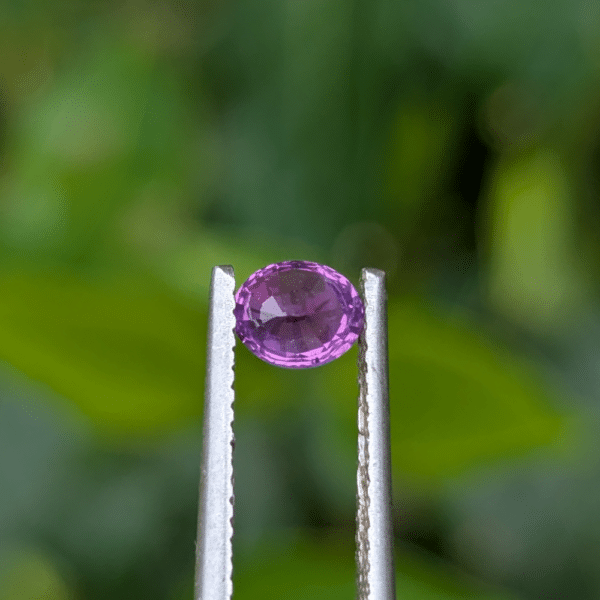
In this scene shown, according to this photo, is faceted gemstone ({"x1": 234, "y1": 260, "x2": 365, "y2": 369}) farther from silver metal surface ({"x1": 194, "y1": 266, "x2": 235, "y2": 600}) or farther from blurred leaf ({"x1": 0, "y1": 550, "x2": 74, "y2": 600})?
blurred leaf ({"x1": 0, "y1": 550, "x2": 74, "y2": 600})

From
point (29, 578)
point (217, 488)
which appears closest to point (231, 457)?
point (217, 488)

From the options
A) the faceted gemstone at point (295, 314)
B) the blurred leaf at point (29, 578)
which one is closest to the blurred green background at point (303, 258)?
the blurred leaf at point (29, 578)

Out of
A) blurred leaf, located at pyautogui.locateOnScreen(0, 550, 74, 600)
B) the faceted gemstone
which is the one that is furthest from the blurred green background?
the faceted gemstone

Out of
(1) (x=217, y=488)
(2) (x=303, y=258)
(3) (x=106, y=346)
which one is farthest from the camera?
(2) (x=303, y=258)

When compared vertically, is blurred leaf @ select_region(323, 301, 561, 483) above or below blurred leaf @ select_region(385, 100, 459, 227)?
below

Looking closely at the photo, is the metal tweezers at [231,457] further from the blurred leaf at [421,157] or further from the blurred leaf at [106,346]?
the blurred leaf at [421,157]

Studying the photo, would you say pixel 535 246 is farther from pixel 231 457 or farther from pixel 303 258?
pixel 231 457

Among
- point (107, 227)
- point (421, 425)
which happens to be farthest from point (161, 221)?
point (421, 425)
